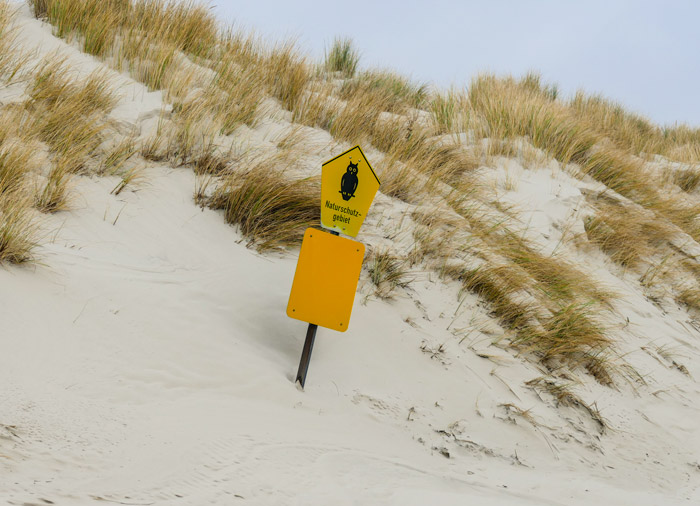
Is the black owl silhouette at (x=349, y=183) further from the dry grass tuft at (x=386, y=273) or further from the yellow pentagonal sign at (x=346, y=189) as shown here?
the dry grass tuft at (x=386, y=273)

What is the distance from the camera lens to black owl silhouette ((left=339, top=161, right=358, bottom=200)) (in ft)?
9.11

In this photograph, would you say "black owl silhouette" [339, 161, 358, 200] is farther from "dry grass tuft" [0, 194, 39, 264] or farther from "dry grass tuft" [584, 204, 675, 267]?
"dry grass tuft" [584, 204, 675, 267]

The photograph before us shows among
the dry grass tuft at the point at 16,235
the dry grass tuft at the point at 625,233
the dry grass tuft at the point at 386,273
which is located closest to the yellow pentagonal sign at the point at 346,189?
the dry grass tuft at the point at 386,273

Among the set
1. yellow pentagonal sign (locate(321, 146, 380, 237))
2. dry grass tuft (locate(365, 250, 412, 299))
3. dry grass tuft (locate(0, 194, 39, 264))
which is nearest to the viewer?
dry grass tuft (locate(0, 194, 39, 264))

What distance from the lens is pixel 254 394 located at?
→ 2.63 metres

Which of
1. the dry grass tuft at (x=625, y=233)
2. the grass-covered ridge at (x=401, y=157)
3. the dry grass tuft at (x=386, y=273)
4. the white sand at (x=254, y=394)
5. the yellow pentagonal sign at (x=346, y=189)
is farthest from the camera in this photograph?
the dry grass tuft at (x=625, y=233)

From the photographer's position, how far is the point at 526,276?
167 inches

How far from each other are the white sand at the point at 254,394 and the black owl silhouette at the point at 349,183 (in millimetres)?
921

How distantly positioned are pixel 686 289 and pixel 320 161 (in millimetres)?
4143

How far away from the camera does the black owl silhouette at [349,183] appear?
2775mm

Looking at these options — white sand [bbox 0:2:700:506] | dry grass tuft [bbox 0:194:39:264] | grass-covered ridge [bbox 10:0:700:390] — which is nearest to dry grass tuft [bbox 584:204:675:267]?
grass-covered ridge [bbox 10:0:700:390]

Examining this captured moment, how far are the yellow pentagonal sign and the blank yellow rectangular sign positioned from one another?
91 millimetres

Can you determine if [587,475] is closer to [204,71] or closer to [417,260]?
[417,260]

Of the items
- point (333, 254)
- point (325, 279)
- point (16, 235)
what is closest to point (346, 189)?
point (333, 254)
